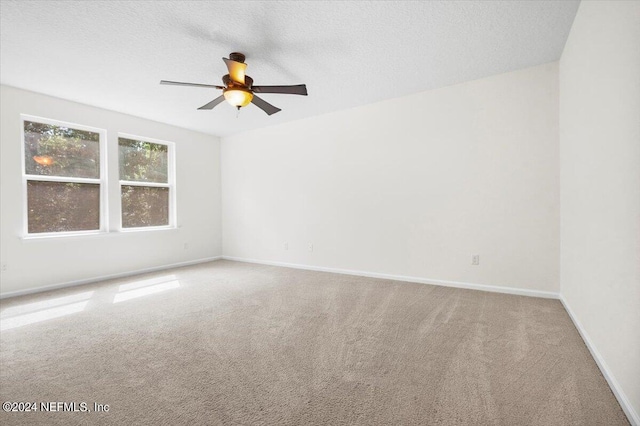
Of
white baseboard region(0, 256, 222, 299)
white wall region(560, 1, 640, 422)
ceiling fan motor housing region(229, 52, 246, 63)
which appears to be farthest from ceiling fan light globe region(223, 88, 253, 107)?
white baseboard region(0, 256, 222, 299)

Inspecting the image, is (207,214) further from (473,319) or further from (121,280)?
(473,319)

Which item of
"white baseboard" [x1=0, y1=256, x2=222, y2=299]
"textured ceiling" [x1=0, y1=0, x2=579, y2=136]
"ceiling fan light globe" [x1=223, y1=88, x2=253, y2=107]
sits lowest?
"white baseboard" [x1=0, y1=256, x2=222, y2=299]

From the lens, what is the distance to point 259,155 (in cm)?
562

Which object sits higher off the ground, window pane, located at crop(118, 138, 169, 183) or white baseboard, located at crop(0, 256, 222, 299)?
window pane, located at crop(118, 138, 169, 183)

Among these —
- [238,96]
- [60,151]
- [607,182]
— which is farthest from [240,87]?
[60,151]

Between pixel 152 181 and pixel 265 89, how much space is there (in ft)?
11.6

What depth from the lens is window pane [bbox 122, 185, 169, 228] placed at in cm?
479

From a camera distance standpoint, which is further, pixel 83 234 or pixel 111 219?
pixel 111 219

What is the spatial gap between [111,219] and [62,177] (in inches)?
33.5

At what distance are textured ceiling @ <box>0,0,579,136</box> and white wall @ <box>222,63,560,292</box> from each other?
0.46 m

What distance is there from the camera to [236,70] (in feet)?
8.42

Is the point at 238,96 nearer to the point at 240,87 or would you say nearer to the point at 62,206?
the point at 240,87

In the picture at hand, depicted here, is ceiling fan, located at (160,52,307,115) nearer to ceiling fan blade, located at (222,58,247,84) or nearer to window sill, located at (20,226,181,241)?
ceiling fan blade, located at (222,58,247,84)

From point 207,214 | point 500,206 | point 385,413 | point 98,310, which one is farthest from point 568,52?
point 207,214
